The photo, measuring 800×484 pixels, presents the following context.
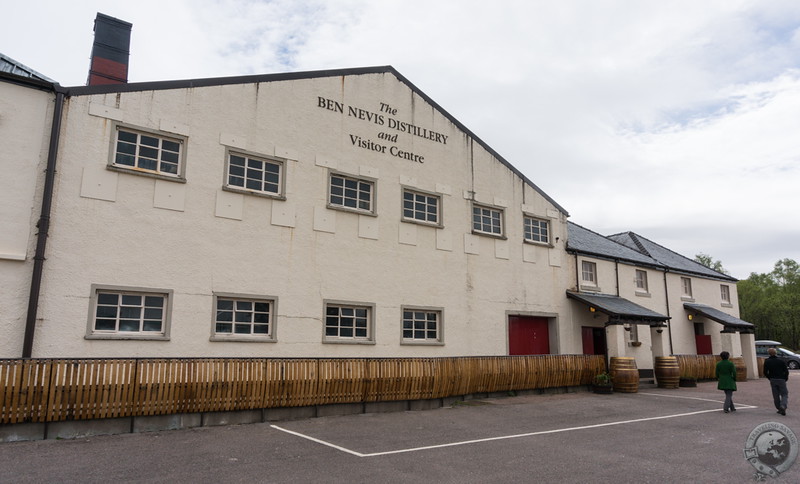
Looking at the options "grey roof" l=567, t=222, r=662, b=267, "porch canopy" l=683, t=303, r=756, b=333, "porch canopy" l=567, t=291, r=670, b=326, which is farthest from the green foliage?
"porch canopy" l=567, t=291, r=670, b=326

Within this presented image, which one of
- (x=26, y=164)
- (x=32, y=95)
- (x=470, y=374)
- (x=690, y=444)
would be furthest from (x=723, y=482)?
(x=32, y=95)

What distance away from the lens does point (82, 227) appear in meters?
11.5

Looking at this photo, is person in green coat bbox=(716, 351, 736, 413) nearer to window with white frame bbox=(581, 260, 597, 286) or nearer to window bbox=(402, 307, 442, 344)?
window bbox=(402, 307, 442, 344)

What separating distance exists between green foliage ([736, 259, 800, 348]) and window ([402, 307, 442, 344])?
216 feet

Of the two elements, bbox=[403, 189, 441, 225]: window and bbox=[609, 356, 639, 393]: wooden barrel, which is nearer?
bbox=[403, 189, 441, 225]: window

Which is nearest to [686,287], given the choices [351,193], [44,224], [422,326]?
[422,326]

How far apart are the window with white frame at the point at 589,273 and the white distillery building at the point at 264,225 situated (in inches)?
64.4

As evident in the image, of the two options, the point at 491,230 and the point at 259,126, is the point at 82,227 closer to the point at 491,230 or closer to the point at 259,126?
the point at 259,126

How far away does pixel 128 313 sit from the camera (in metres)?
11.9

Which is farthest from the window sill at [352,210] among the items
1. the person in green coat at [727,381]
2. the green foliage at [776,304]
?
the green foliage at [776,304]

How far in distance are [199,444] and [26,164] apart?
6.75m

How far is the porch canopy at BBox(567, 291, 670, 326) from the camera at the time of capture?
19.1m

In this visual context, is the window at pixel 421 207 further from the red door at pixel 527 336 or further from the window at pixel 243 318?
the window at pixel 243 318

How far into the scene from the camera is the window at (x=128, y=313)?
11.5 metres
